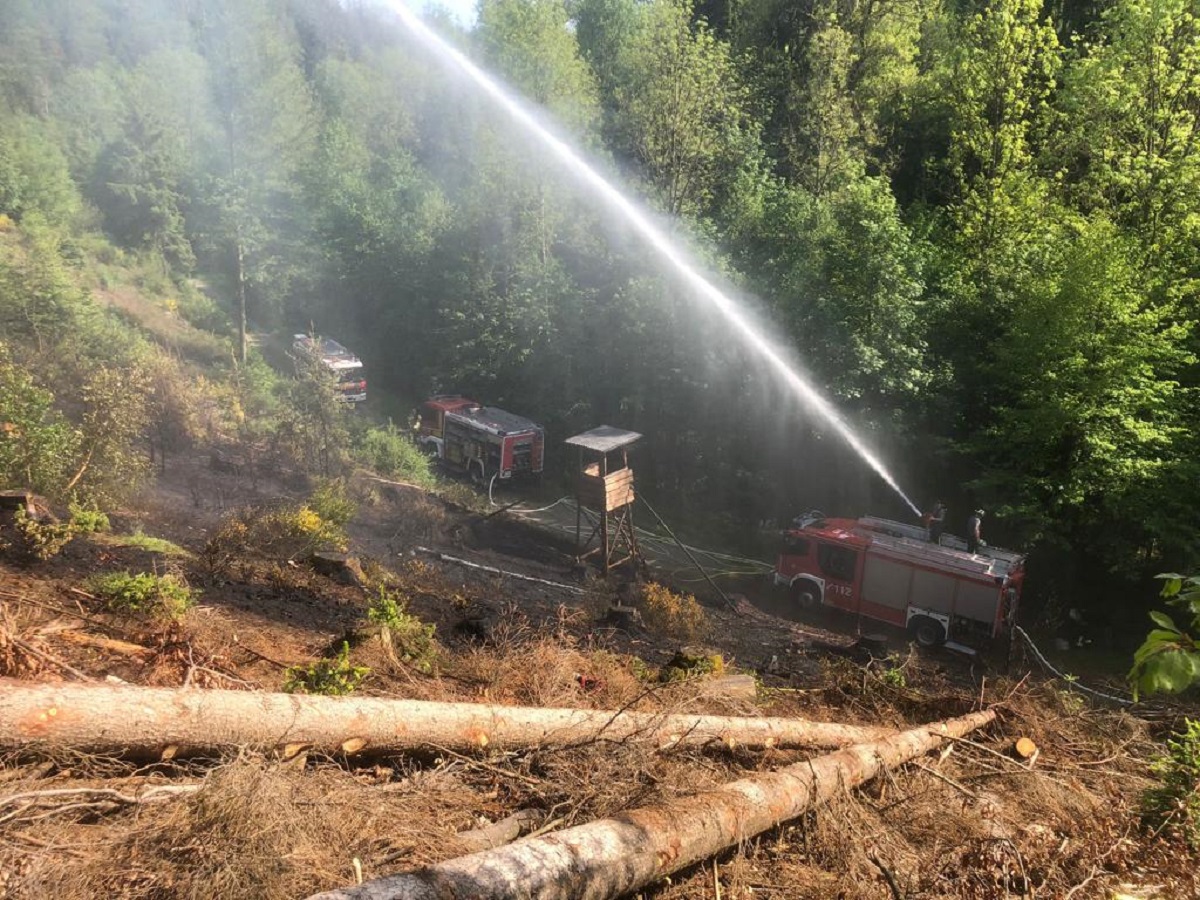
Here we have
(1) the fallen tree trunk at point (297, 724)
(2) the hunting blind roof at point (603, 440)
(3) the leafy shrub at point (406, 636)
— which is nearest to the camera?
(1) the fallen tree trunk at point (297, 724)

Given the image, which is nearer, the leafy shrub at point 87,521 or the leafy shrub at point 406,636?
the leafy shrub at point 406,636

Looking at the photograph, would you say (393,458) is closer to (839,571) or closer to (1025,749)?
(839,571)

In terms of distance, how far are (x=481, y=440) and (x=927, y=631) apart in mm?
12138

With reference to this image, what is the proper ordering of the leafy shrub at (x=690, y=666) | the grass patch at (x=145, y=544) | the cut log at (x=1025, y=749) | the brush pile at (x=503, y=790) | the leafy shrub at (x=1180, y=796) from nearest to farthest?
the brush pile at (x=503, y=790) → the leafy shrub at (x=1180, y=796) → the cut log at (x=1025, y=749) → the leafy shrub at (x=690, y=666) → the grass patch at (x=145, y=544)

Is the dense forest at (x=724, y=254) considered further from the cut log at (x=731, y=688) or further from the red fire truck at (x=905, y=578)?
the cut log at (x=731, y=688)

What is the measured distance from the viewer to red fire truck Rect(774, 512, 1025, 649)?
45.0 ft

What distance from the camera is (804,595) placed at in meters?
15.8

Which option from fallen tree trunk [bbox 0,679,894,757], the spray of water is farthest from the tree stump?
the spray of water

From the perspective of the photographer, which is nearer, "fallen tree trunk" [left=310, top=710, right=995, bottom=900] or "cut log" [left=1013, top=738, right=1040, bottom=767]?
"fallen tree trunk" [left=310, top=710, right=995, bottom=900]

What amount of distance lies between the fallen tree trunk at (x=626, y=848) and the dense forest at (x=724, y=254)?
1084 centimetres

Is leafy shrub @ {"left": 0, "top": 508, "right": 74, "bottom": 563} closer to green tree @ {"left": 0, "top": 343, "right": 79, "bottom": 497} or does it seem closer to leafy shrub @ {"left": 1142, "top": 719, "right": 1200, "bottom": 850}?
green tree @ {"left": 0, "top": 343, "right": 79, "bottom": 497}

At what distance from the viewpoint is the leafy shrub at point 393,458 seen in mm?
20328

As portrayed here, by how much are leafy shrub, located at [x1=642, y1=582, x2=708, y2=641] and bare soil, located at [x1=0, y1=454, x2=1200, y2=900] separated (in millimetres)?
1586

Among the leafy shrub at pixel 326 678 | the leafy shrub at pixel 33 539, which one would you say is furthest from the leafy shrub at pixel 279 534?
the leafy shrub at pixel 326 678
